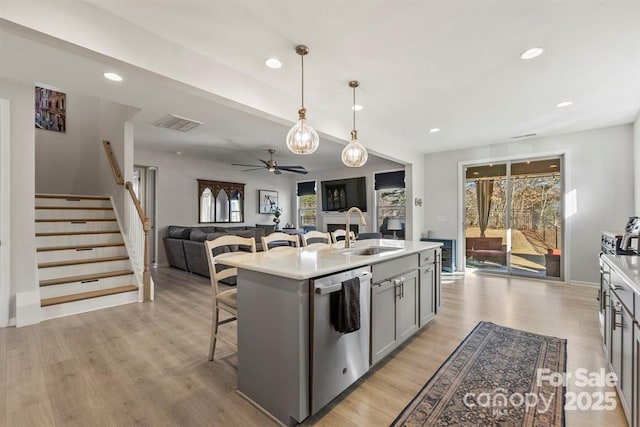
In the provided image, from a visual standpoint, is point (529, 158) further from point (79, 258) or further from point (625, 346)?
point (79, 258)

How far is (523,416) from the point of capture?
5.77ft

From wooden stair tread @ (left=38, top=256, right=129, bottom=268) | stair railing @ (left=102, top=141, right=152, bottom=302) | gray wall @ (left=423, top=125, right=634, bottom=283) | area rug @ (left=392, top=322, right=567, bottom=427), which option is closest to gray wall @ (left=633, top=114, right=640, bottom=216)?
gray wall @ (left=423, top=125, right=634, bottom=283)

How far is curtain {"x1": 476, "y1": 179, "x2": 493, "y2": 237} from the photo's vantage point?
596 cm

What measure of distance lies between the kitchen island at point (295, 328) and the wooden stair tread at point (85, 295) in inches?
113

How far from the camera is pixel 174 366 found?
7.57ft

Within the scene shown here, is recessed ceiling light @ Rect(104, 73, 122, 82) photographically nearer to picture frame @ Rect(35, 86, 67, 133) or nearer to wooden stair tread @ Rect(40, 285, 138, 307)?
wooden stair tread @ Rect(40, 285, 138, 307)

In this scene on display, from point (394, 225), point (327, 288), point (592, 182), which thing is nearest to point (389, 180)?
point (394, 225)

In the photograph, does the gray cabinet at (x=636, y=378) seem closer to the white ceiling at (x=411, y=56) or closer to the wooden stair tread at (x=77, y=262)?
the white ceiling at (x=411, y=56)

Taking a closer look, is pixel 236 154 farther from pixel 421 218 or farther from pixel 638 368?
pixel 638 368

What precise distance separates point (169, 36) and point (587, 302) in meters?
5.91

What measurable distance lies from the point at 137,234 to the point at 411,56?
14.3ft

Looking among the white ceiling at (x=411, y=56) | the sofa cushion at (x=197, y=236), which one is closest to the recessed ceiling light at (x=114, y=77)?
the white ceiling at (x=411, y=56)

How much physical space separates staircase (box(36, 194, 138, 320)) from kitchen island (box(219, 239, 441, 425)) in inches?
114

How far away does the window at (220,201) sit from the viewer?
296 inches
